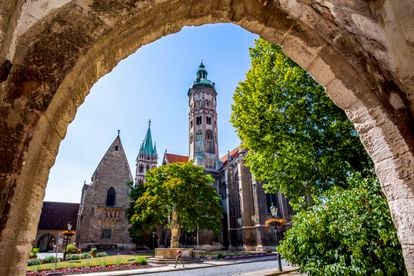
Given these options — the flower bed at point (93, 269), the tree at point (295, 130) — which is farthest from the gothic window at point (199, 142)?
the tree at point (295, 130)

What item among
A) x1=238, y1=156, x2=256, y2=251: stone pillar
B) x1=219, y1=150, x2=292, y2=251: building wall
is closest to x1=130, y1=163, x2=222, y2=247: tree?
x1=219, y1=150, x2=292, y2=251: building wall

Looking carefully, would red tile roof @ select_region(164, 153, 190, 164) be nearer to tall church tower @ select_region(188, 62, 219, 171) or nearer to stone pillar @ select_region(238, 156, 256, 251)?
tall church tower @ select_region(188, 62, 219, 171)

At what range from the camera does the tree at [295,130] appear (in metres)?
7.48

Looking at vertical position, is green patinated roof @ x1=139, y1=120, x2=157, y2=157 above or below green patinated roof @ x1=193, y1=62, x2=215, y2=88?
below

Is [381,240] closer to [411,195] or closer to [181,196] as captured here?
[411,195]

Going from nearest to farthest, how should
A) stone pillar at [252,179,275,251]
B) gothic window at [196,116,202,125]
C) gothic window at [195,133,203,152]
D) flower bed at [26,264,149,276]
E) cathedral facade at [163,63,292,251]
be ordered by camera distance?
flower bed at [26,264,149,276] < stone pillar at [252,179,275,251] < cathedral facade at [163,63,292,251] < gothic window at [195,133,203,152] < gothic window at [196,116,202,125]

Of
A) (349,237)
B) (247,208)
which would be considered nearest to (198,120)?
(247,208)

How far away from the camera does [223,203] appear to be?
38562 millimetres

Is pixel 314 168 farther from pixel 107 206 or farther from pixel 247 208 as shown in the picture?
pixel 107 206

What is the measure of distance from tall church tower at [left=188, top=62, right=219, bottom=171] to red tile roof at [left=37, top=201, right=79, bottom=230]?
762 inches

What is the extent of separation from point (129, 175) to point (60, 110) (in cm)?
3276

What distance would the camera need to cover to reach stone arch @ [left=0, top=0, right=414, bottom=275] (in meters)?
1.18

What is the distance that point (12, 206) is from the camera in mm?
1128

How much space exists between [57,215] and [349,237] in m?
40.7
